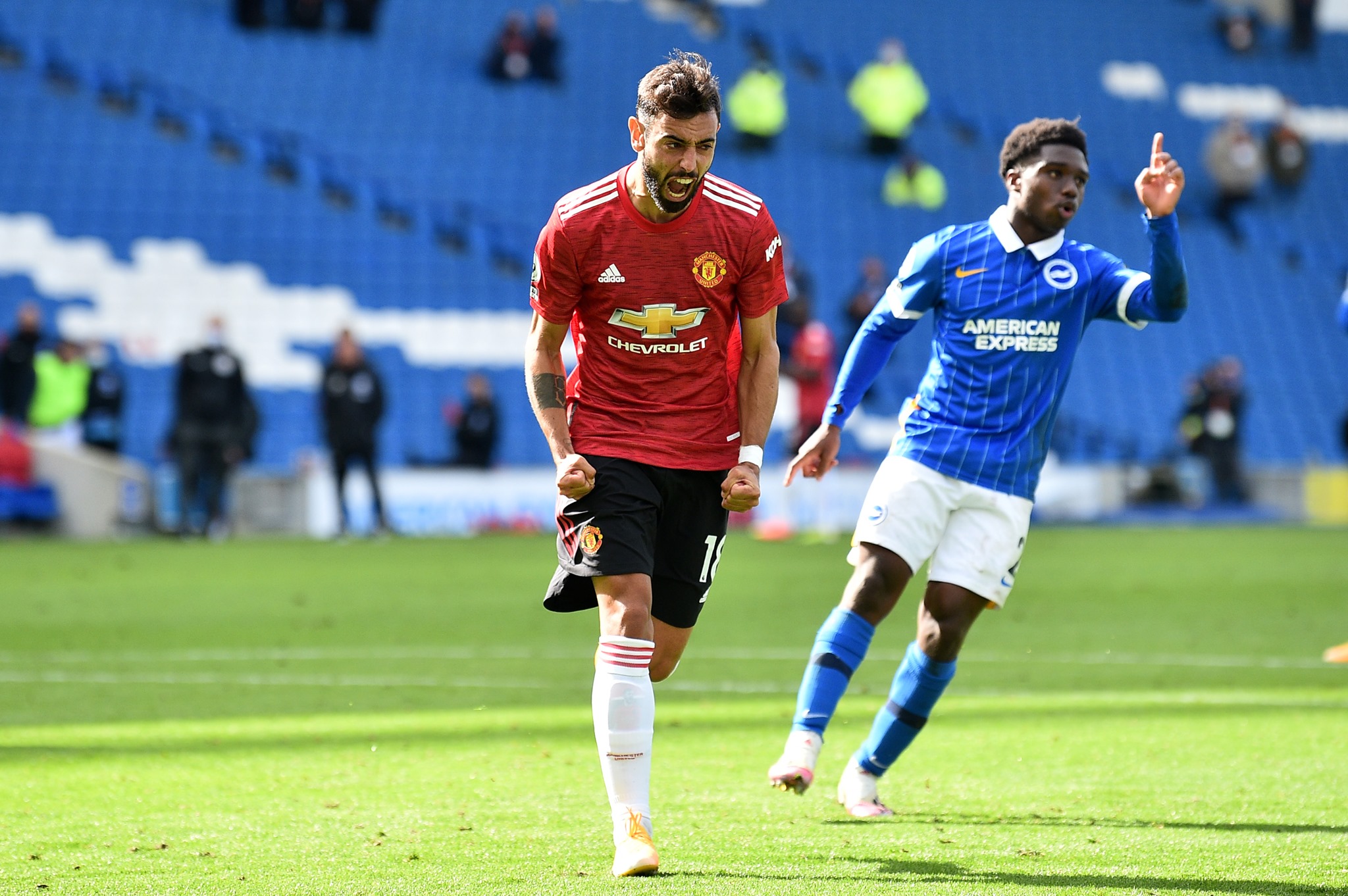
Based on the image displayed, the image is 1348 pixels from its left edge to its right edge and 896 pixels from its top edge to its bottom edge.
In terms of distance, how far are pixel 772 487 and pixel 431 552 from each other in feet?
17.7

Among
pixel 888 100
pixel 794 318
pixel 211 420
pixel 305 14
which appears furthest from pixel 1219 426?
pixel 305 14

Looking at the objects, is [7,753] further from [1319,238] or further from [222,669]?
[1319,238]

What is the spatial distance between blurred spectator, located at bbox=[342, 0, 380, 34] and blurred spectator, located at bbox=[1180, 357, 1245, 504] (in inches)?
554

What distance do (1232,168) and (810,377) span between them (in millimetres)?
15930

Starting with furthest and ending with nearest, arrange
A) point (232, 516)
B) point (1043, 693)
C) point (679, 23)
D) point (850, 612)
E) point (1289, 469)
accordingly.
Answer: point (679, 23), point (1289, 469), point (232, 516), point (1043, 693), point (850, 612)

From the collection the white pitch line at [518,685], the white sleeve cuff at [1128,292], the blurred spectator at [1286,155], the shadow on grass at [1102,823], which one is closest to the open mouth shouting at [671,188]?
the white sleeve cuff at [1128,292]

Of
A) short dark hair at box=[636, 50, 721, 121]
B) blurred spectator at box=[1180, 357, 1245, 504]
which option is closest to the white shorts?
short dark hair at box=[636, 50, 721, 121]

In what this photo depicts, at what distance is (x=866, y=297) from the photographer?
20.4 m

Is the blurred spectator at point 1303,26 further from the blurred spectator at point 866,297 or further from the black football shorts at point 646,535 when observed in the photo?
the black football shorts at point 646,535

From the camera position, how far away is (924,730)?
6.64m

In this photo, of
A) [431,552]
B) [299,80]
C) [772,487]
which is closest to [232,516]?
[431,552]

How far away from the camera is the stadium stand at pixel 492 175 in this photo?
81.3 feet

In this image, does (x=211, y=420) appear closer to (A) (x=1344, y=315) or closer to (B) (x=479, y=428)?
(B) (x=479, y=428)

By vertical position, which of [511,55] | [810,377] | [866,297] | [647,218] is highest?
[511,55]
